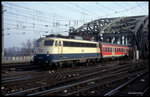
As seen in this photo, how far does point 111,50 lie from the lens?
1289 inches

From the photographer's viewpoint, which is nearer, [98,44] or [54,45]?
[54,45]

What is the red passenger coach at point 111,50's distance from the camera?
29.2 meters

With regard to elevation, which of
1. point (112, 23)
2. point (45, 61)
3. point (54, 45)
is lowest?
point (45, 61)

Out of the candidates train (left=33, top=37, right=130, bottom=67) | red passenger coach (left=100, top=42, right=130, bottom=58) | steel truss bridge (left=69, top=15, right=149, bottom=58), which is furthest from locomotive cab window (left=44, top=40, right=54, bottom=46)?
steel truss bridge (left=69, top=15, right=149, bottom=58)

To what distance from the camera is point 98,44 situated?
2762 cm

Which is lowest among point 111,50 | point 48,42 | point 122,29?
point 111,50

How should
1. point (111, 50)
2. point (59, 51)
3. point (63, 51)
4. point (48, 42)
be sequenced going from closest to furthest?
point (48, 42), point (59, 51), point (63, 51), point (111, 50)

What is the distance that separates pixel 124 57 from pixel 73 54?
2251 centimetres

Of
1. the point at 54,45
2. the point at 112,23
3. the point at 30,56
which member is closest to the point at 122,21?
the point at 112,23

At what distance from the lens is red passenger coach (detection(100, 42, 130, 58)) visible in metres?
29.2

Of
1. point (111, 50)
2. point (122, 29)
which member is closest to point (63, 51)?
point (111, 50)

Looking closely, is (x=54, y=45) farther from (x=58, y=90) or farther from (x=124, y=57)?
(x=124, y=57)

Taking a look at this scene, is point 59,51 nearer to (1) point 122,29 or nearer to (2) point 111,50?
(2) point 111,50

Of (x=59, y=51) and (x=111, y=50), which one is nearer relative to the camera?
(x=59, y=51)
